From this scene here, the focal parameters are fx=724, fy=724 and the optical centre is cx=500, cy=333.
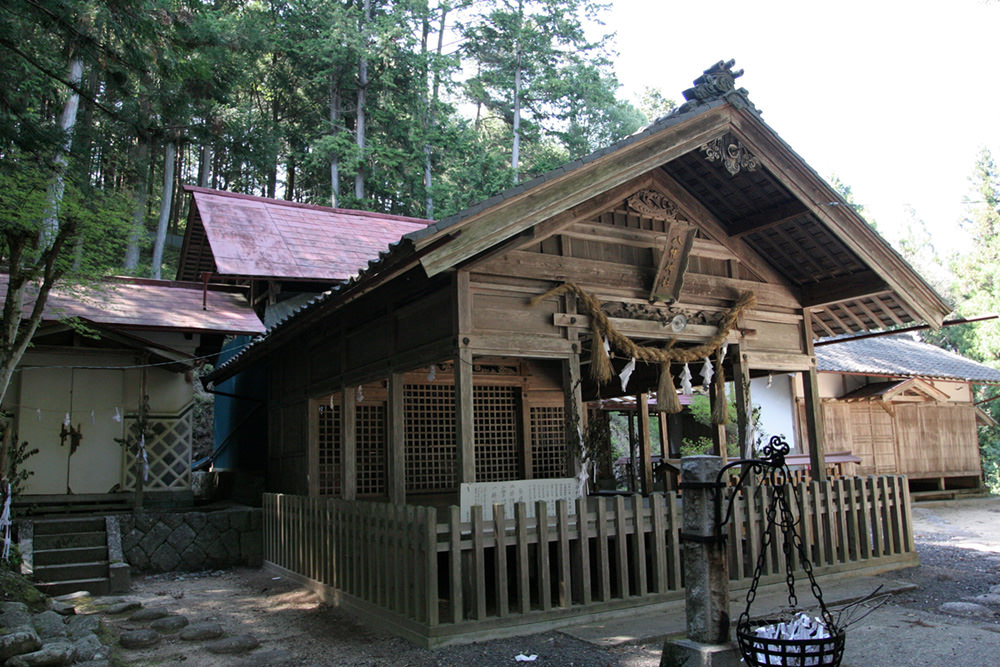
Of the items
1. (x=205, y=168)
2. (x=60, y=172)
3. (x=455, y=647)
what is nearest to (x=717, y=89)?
(x=455, y=647)

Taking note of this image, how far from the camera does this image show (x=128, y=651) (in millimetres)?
6746

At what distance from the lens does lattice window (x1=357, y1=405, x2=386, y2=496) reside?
12.0 metres

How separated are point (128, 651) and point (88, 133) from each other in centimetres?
527

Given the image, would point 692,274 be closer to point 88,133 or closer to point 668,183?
point 668,183

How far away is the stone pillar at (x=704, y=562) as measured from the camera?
4.28 metres

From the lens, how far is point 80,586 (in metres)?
9.71

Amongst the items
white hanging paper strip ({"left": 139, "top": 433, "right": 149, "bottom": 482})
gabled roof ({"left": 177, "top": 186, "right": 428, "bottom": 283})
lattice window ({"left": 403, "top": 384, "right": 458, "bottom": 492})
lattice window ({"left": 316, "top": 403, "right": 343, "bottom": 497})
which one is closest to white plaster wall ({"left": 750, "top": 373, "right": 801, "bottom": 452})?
lattice window ({"left": 403, "top": 384, "right": 458, "bottom": 492})

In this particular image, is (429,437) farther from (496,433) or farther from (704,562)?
(704,562)

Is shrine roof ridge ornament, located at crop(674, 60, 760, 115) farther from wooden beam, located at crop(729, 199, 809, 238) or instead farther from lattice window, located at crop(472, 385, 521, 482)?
lattice window, located at crop(472, 385, 521, 482)

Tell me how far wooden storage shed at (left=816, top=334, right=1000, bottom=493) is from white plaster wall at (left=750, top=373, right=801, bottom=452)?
781 millimetres

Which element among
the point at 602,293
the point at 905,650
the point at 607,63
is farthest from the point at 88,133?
the point at 607,63

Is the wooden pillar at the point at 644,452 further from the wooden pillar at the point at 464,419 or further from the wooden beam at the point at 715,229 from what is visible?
the wooden pillar at the point at 464,419

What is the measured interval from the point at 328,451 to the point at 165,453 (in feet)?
10.6

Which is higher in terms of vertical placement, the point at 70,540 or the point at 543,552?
the point at 543,552
